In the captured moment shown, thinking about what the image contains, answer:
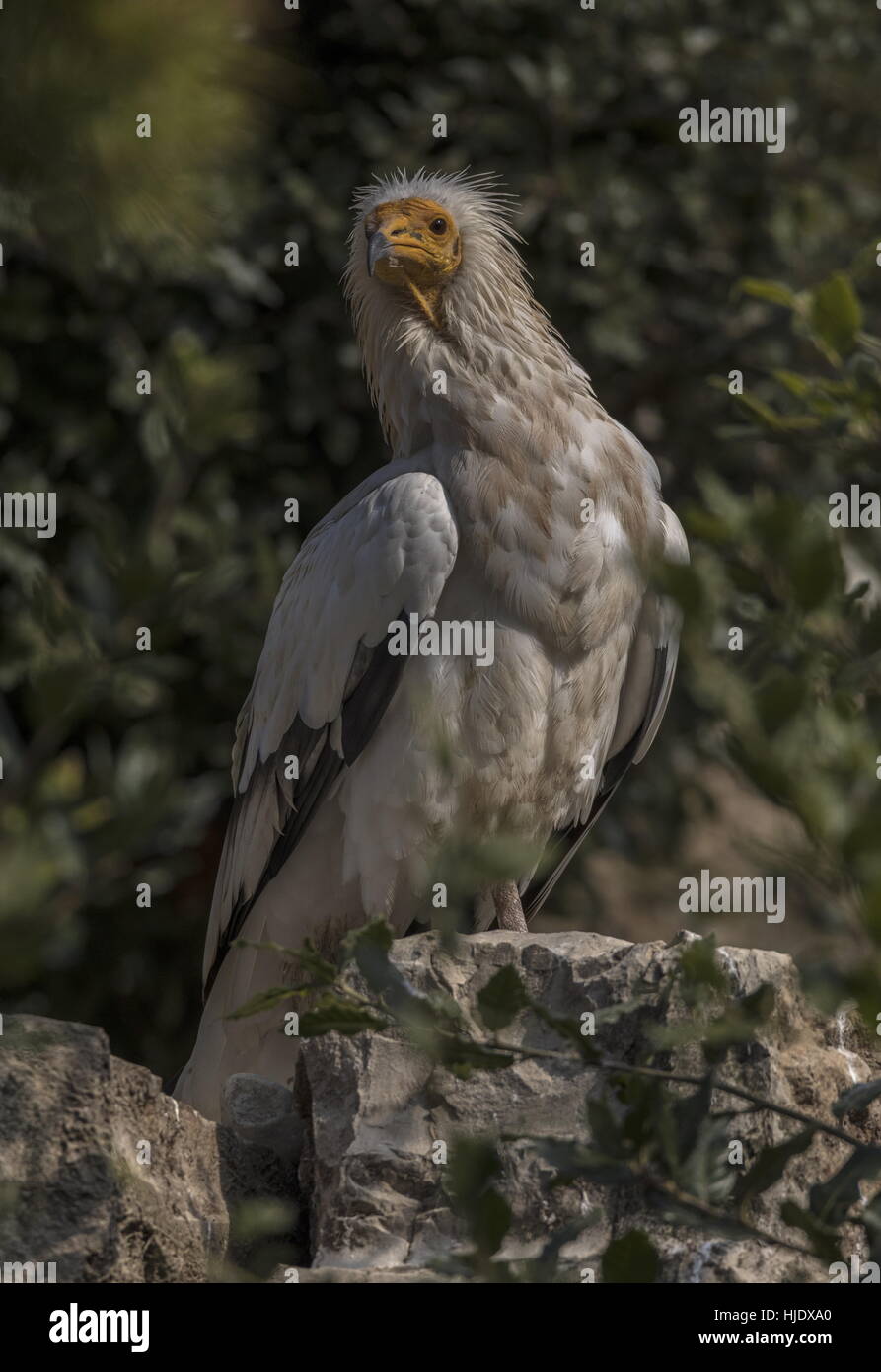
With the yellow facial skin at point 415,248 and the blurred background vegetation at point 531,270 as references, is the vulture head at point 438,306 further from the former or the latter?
the blurred background vegetation at point 531,270

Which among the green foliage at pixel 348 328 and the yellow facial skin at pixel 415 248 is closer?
the yellow facial skin at pixel 415 248

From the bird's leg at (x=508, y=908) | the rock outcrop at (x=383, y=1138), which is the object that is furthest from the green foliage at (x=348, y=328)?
the rock outcrop at (x=383, y=1138)

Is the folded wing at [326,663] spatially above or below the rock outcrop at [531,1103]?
above

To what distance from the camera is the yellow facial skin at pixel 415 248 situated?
5.25m

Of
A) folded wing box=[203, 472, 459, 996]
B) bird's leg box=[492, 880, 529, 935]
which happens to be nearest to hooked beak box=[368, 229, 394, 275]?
folded wing box=[203, 472, 459, 996]

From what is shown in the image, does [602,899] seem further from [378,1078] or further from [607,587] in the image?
[378,1078]

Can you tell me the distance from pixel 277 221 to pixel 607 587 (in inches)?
115

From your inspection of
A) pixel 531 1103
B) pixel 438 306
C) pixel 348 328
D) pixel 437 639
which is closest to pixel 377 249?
pixel 438 306

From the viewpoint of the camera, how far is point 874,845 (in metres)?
1.71

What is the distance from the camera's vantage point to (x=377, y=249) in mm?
5211

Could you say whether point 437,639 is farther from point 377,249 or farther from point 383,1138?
point 383,1138

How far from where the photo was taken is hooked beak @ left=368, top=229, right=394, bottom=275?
521 centimetres

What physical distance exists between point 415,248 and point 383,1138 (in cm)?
298
